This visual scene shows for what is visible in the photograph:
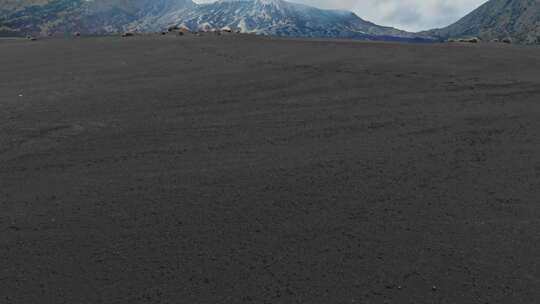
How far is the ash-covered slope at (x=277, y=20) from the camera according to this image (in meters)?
127

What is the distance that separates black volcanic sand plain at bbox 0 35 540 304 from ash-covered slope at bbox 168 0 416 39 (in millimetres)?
117830

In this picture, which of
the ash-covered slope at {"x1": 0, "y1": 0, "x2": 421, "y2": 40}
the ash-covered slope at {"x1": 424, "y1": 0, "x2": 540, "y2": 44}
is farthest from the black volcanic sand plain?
the ash-covered slope at {"x1": 0, "y1": 0, "x2": 421, "y2": 40}

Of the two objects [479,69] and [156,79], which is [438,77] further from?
[156,79]

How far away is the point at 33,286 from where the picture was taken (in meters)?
2.62

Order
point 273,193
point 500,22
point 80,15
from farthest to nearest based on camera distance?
1. point 80,15
2. point 500,22
3. point 273,193

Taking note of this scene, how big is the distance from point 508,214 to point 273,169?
2.08 meters

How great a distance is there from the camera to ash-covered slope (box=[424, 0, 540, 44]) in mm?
79750

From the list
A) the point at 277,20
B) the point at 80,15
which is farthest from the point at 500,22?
the point at 80,15

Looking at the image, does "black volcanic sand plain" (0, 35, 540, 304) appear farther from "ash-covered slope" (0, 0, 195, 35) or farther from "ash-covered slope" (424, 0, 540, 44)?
"ash-covered slope" (0, 0, 195, 35)

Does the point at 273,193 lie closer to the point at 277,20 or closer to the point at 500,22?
the point at 500,22

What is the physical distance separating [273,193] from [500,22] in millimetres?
102592

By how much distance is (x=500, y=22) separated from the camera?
90125 mm

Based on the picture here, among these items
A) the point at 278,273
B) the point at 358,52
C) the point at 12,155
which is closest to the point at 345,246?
the point at 278,273

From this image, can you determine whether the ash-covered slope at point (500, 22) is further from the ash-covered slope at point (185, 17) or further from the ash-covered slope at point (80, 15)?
the ash-covered slope at point (80, 15)
